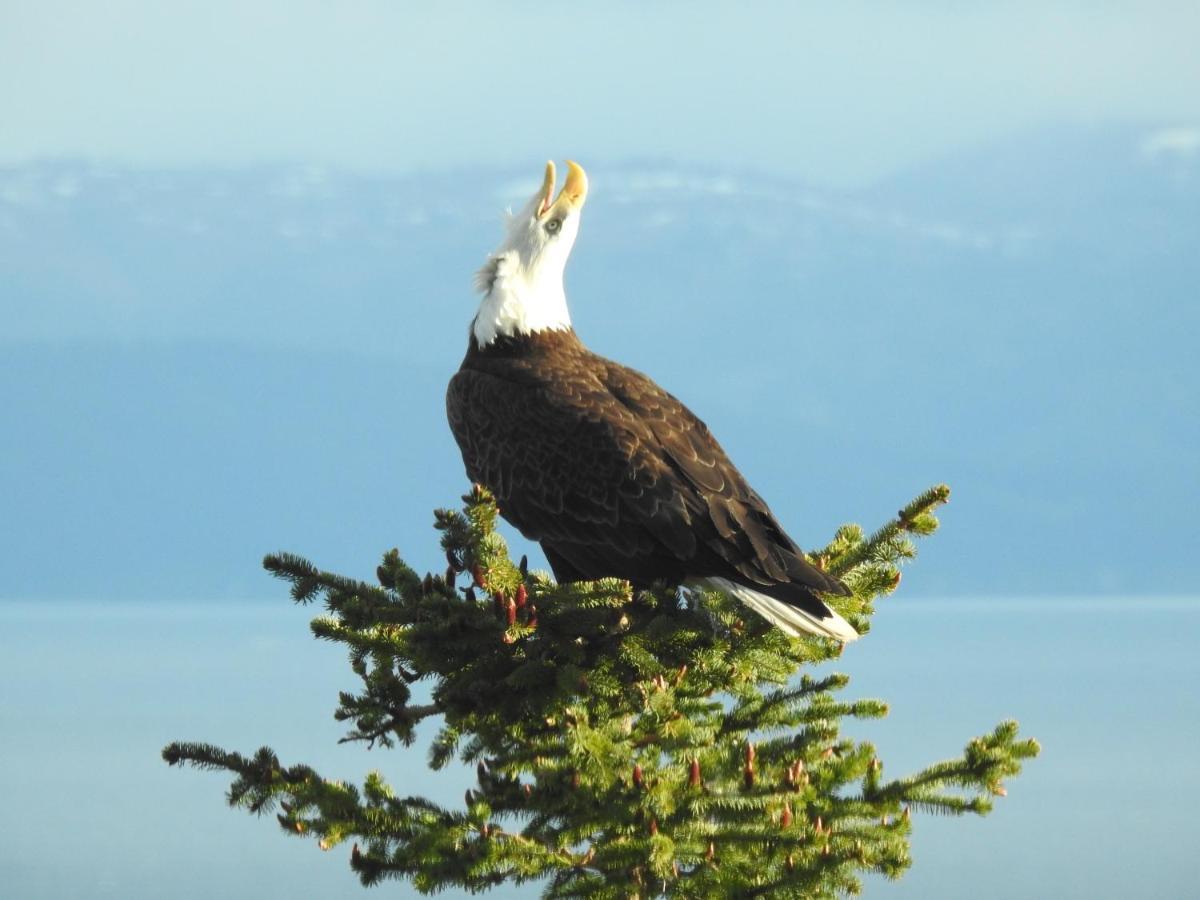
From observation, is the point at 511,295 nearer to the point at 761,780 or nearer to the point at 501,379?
the point at 501,379

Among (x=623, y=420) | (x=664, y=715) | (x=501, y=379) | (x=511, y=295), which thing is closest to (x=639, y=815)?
(x=664, y=715)

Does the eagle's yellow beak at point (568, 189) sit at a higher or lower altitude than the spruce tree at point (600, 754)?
higher

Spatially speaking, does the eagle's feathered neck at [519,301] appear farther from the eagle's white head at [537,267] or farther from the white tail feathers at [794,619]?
the white tail feathers at [794,619]

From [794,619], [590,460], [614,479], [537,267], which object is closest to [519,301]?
[537,267]

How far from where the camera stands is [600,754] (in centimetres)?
521

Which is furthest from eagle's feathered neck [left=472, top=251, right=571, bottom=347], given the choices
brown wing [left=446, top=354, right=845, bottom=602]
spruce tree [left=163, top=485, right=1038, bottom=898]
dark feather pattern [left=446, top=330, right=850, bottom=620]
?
spruce tree [left=163, top=485, right=1038, bottom=898]

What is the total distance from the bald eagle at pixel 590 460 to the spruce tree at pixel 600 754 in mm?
232

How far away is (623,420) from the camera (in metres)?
6.29

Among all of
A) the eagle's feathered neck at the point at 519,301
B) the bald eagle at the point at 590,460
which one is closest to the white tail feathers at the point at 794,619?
the bald eagle at the point at 590,460

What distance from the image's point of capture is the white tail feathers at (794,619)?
543 centimetres

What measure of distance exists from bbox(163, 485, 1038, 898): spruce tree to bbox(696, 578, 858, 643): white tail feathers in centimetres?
16

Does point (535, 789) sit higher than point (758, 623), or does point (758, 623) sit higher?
point (758, 623)

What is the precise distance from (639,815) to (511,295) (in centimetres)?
304

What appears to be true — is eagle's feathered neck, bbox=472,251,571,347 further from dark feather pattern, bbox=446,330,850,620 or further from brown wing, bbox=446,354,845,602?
brown wing, bbox=446,354,845,602
